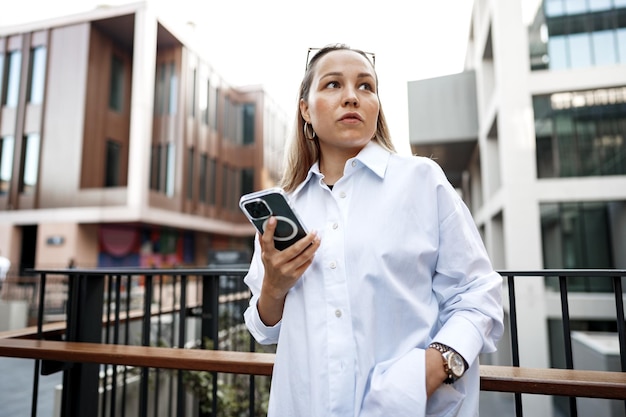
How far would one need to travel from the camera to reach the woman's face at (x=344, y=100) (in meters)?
1.39

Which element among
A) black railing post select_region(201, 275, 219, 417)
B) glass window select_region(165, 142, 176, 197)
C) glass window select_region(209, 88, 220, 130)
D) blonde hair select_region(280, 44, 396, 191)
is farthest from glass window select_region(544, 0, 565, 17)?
glass window select_region(209, 88, 220, 130)

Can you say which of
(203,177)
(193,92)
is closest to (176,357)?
(193,92)

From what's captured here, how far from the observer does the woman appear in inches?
44.5

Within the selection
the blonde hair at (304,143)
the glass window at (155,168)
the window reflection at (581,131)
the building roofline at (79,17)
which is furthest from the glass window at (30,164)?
the blonde hair at (304,143)

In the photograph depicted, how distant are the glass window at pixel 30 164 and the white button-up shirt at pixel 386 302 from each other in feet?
68.1

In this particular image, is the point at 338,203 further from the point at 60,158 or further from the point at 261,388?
the point at 60,158

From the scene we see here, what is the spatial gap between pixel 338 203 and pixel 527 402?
10186 mm

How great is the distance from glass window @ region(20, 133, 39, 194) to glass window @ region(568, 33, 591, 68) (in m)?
20.5

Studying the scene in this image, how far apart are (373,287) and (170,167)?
67.9 feet

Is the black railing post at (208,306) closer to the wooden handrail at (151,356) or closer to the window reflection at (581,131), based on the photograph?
the wooden handrail at (151,356)

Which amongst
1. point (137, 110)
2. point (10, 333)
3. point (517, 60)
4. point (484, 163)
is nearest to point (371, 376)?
point (10, 333)

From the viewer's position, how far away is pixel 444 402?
1.13m

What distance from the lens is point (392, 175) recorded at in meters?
1.36

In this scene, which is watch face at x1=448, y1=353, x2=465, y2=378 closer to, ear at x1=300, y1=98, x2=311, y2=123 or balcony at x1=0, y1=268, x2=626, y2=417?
balcony at x1=0, y1=268, x2=626, y2=417
